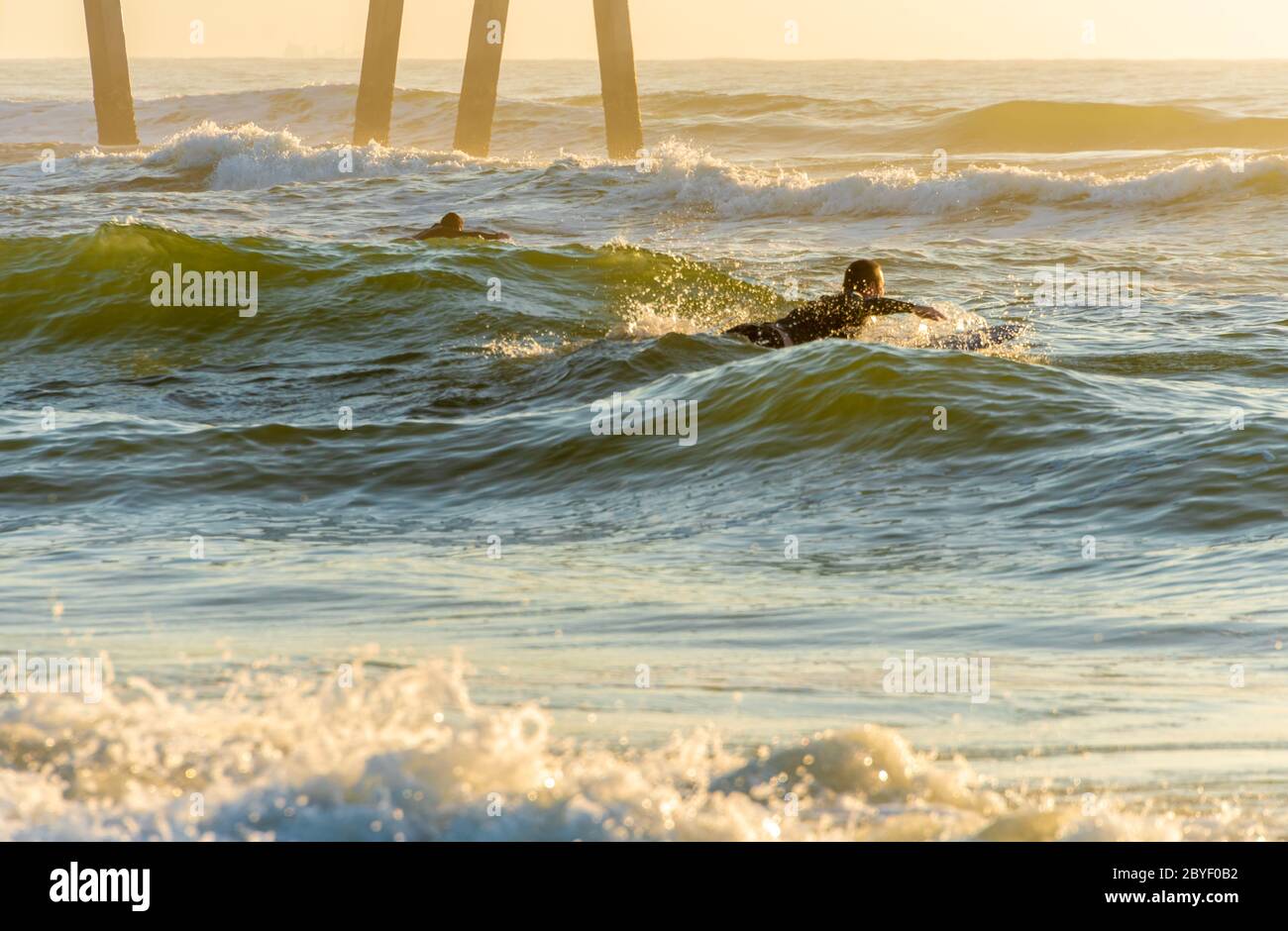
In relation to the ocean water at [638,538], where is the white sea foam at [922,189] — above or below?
above

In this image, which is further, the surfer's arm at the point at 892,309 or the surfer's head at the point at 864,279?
the surfer's head at the point at 864,279

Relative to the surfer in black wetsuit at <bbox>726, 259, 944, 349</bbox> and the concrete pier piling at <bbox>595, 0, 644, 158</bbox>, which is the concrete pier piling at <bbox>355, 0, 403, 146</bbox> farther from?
the surfer in black wetsuit at <bbox>726, 259, 944, 349</bbox>

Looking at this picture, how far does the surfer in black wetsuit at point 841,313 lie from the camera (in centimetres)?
1301

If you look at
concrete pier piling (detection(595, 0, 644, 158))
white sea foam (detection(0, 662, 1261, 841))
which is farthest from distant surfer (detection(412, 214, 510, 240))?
white sea foam (detection(0, 662, 1261, 841))

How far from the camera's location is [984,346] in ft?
41.8

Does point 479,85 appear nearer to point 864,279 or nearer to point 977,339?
point 864,279

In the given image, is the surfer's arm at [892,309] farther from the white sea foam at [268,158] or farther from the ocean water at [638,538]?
the white sea foam at [268,158]

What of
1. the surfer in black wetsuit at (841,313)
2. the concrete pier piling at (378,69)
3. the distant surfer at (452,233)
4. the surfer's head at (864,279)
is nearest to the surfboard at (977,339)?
the surfer in black wetsuit at (841,313)

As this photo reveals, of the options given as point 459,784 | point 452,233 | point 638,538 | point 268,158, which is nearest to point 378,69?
point 268,158

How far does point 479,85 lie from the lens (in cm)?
Result: 3102

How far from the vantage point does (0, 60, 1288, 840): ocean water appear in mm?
3852

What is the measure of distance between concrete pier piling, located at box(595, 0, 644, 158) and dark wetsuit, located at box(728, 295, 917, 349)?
16416 millimetres

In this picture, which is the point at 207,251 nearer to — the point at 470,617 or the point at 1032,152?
the point at 470,617

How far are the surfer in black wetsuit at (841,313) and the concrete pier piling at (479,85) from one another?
17.5 metres
